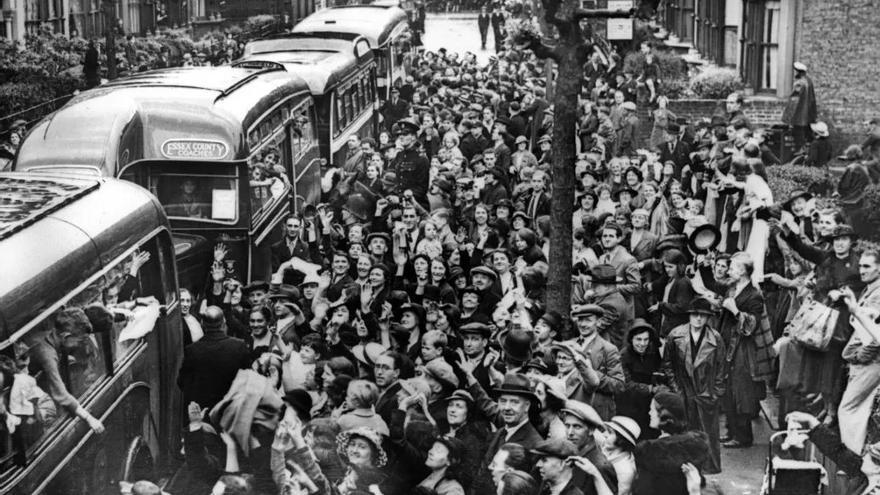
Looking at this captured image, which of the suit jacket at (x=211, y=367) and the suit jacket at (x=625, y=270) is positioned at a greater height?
the suit jacket at (x=625, y=270)

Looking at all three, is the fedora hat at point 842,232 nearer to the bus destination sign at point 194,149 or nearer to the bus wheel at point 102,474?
the bus wheel at point 102,474

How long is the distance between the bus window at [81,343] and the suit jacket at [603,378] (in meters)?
3.03

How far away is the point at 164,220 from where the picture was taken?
11.4 meters

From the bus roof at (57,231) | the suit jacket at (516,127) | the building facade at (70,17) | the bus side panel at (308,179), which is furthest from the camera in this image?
the building facade at (70,17)

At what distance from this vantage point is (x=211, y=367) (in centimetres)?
1039

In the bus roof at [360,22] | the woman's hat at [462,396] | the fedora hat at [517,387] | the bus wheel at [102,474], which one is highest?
the bus roof at [360,22]

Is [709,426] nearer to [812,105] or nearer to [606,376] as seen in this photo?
[606,376]

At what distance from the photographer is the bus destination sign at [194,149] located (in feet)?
48.2

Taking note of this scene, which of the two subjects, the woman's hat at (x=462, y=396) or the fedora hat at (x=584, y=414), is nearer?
the fedora hat at (x=584, y=414)

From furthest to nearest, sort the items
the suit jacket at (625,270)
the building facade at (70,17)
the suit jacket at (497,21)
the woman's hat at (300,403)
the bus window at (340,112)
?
the suit jacket at (497,21) → the building facade at (70,17) → the bus window at (340,112) → the suit jacket at (625,270) → the woman's hat at (300,403)

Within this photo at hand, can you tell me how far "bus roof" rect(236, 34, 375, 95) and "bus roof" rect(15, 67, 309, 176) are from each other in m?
5.06

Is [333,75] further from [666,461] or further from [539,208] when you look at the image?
[666,461]

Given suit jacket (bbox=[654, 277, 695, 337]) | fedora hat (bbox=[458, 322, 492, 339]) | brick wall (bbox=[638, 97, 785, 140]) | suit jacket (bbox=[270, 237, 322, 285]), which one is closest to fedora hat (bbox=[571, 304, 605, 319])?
fedora hat (bbox=[458, 322, 492, 339])

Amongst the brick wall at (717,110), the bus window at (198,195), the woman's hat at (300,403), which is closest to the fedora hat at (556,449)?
the woman's hat at (300,403)
